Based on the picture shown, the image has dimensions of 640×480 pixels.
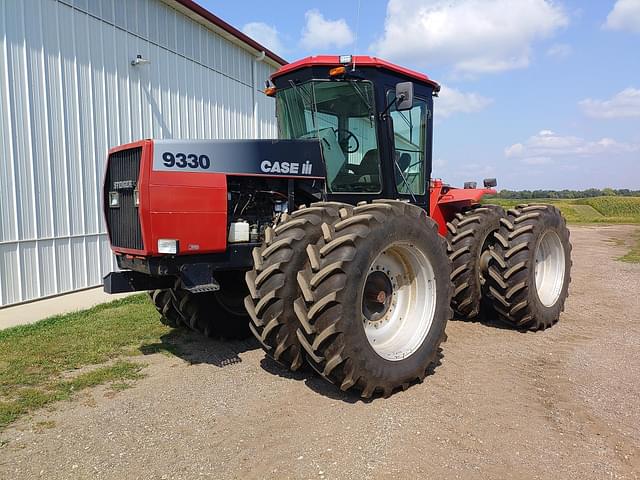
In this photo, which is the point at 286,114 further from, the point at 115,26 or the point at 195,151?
the point at 115,26

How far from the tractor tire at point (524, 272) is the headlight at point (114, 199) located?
406 cm

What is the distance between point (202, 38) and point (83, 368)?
849cm

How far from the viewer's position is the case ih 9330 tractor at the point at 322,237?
3.82 metres

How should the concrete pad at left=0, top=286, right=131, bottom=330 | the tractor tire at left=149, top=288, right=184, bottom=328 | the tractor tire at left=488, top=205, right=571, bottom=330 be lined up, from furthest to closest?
the concrete pad at left=0, top=286, right=131, bottom=330 < the tractor tire at left=488, top=205, right=571, bottom=330 < the tractor tire at left=149, top=288, right=184, bottom=328

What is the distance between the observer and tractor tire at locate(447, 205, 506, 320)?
19.2 feet

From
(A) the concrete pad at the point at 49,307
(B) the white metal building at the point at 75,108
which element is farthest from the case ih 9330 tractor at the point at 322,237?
(B) the white metal building at the point at 75,108

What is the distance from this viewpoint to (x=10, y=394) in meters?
4.18

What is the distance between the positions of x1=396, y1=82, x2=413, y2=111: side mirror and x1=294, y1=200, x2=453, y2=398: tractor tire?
1.02 m

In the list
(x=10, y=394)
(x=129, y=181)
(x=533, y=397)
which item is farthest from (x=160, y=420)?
(x=533, y=397)

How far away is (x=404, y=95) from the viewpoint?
466 cm

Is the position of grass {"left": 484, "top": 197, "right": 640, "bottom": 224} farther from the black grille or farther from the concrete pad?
A: the black grille

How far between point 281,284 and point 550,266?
14.5ft

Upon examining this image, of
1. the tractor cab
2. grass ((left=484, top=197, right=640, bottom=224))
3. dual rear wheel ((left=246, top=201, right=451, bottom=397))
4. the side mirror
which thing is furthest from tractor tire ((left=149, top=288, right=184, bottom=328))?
grass ((left=484, top=197, right=640, bottom=224))

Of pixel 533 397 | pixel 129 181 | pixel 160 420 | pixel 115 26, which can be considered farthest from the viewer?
pixel 115 26
